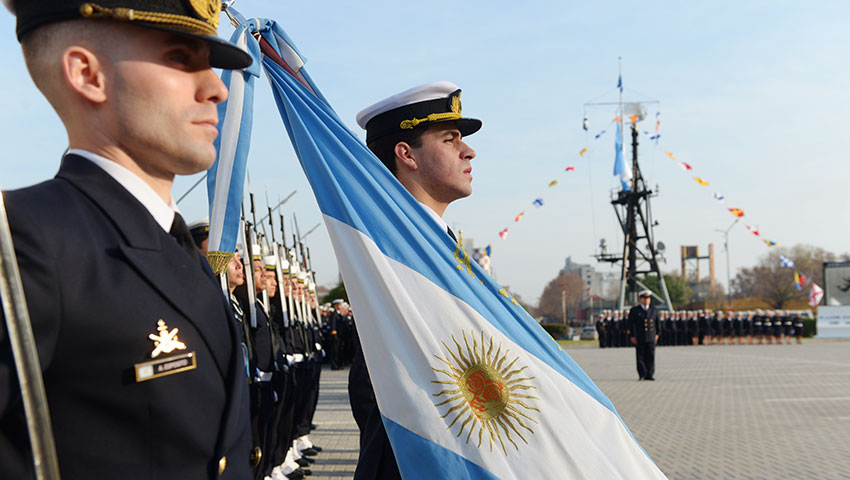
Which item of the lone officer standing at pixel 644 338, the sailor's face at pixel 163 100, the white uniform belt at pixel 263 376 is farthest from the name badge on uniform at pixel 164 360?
the lone officer standing at pixel 644 338

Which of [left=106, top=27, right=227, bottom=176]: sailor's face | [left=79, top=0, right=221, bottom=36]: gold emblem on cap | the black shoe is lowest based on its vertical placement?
the black shoe

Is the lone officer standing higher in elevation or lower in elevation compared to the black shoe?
higher

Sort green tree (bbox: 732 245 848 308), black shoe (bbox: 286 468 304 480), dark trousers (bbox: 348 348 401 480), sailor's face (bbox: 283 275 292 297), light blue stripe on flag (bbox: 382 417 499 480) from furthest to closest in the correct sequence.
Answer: green tree (bbox: 732 245 848 308), sailor's face (bbox: 283 275 292 297), black shoe (bbox: 286 468 304 480), dark trousers (bbox: 348 348 401 480), light blue stripe on flag (bbox: 382 417 499 480)

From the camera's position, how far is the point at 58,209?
1.16 meters

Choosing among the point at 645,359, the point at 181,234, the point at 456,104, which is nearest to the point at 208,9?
the point at 181,234

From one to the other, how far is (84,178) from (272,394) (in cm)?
561

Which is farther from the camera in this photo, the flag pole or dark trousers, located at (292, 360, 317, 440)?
dark trousers, located at (292, 360, 317, 440)

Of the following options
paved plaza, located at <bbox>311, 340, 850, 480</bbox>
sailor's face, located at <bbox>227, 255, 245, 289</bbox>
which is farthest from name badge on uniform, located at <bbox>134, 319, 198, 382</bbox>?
paved plaza, located at <bbox>311, 340, 850, 480</bbox>

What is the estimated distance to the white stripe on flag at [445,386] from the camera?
228 cm

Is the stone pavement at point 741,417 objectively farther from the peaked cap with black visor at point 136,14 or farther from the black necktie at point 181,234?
the peaked cap with black visor at point 136,14

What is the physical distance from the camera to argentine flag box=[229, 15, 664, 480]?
2.28 m

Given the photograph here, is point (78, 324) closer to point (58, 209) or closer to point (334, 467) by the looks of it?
point (58, 209)

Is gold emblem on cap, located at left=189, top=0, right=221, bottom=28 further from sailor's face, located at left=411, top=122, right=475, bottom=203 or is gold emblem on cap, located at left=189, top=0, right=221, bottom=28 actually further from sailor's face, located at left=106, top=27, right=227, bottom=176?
sailor's face, located at left=411, top=122, right=475, bottom=203

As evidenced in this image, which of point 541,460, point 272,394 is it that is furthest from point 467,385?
point 272,394
